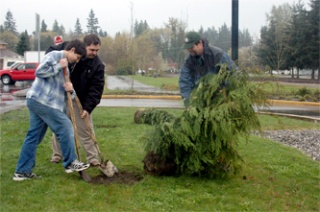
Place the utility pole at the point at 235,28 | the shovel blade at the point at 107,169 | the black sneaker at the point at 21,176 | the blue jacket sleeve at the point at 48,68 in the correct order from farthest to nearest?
the utility pole at the point at 235,28
the shovel blade at the point at 107,169
the black sneaker at the point at 21,176
the blue jacket sleeve at the point at 48,68

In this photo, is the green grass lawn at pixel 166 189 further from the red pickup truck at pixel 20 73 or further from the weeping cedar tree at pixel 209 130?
the red pickup truck at pixel 20 73

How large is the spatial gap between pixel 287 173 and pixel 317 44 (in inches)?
1417

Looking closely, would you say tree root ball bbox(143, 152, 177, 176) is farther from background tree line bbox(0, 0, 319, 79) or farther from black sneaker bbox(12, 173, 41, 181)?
background tree line bbox(0, 0, 319, 79)

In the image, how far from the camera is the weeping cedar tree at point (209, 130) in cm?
460

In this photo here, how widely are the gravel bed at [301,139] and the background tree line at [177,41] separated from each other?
1758 centimetres

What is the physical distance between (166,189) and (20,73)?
90.6 feet

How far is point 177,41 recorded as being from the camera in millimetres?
32281

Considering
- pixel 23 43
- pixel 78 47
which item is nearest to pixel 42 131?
pixel 78 47

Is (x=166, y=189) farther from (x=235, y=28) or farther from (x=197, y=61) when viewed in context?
(x=235, y=28)

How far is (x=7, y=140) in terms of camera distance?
23.5ft

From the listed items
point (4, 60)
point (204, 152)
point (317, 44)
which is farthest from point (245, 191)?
point (4, 60)

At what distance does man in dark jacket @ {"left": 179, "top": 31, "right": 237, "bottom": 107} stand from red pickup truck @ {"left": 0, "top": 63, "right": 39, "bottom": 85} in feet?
86.3

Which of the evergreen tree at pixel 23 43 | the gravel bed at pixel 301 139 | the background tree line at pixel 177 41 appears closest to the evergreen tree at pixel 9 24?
the background tree line at pixel 177 41

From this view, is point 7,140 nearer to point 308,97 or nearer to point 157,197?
point 157,197
